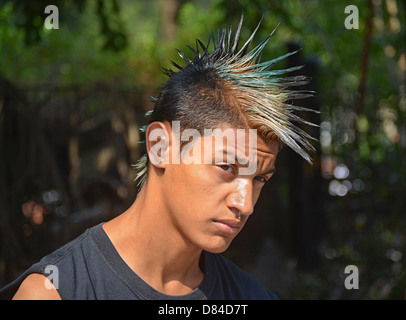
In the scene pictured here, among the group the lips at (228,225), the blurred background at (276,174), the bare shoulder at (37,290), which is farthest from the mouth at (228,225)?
the blurred background at (276,174)

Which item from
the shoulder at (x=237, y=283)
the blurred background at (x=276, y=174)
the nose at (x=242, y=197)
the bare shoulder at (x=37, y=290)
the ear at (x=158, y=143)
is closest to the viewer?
the bare shoulder at (x=37, y=290)

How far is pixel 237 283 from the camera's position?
2.05 m

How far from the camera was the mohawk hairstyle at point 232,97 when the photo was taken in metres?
1.76

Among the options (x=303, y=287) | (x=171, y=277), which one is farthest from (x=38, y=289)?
(x=303, y=287)

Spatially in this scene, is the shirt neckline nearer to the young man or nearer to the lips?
the young man

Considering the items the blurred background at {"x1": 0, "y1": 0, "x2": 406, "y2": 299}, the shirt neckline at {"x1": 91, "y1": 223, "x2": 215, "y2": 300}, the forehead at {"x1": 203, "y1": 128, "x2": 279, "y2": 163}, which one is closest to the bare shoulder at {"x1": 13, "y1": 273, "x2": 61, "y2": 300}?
the shirt neckline at {"x1": 91, "y1": 223, "x2": 215, "y2": 300}

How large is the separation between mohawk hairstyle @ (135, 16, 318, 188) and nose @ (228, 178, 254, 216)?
0.60ft

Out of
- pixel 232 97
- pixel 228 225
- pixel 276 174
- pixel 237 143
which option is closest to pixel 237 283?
pixel 228 225

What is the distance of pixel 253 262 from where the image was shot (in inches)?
254

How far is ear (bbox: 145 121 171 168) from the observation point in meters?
1.79

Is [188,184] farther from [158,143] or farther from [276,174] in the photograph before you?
[276,174]

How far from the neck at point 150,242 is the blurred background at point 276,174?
2745 mm

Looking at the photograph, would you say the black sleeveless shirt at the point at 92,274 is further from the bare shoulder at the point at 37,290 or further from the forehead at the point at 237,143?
the forehead at the point at 237,143

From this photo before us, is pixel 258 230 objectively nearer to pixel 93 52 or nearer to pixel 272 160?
pixel 272 160
